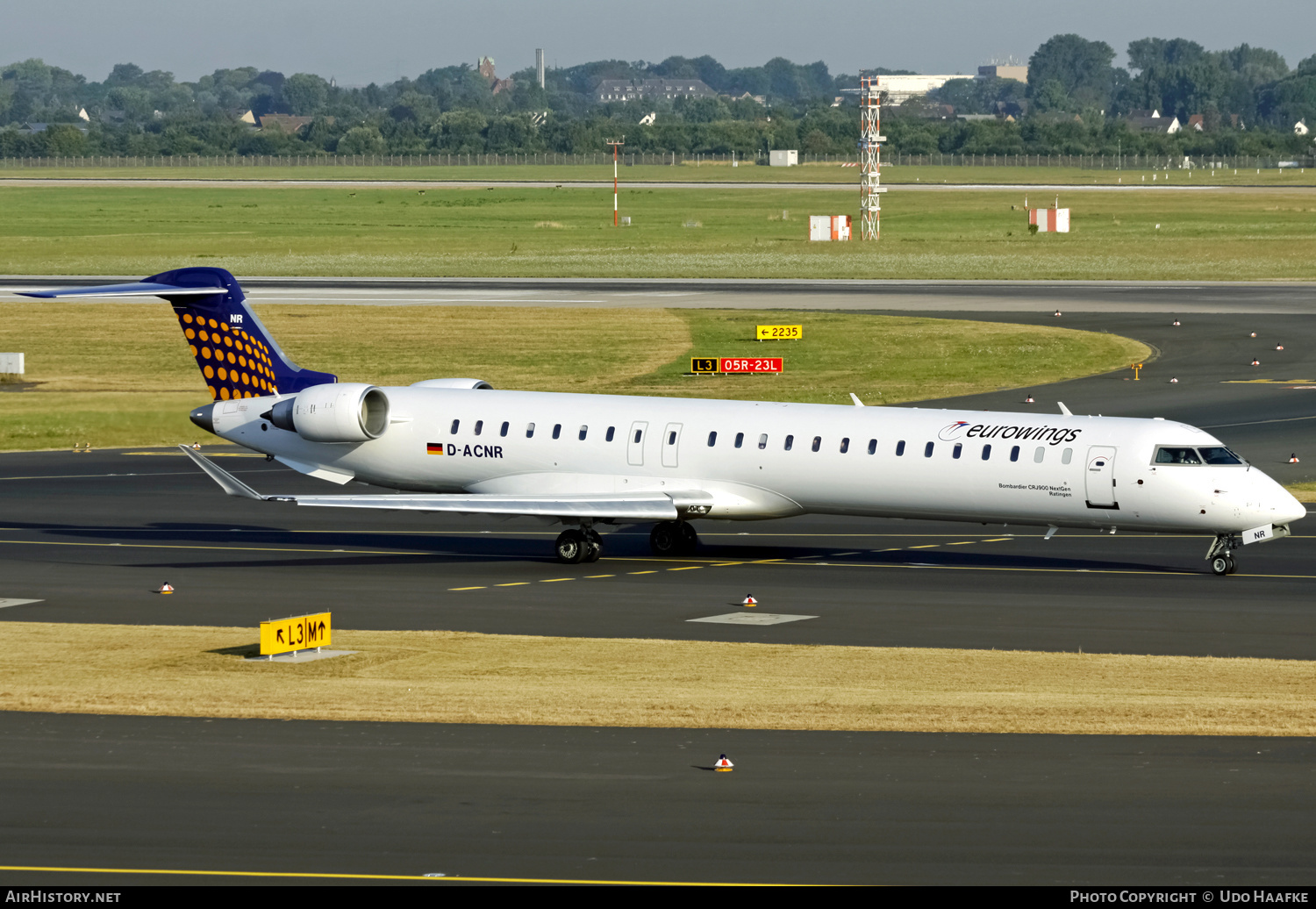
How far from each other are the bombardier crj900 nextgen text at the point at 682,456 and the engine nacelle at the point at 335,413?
0.04 metres

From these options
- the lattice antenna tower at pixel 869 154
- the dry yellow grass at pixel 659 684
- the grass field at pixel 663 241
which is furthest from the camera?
the lattice antenna tower at pixel 869 154

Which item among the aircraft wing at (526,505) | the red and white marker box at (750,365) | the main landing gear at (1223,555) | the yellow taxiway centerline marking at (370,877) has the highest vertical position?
the yellow taxiway centerline marking at (370,877)

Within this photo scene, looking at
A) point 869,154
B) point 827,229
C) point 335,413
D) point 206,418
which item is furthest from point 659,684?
point 827,229

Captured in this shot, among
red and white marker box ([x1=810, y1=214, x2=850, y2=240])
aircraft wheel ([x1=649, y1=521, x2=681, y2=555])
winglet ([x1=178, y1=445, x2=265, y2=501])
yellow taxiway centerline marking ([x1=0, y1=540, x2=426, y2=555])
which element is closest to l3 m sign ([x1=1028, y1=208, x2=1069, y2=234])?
red and white marker box ([x1=810, y1=214, x2=850, y2=240])

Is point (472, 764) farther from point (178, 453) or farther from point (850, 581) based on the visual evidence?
point (178, 453)

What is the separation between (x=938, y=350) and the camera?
82.9 m

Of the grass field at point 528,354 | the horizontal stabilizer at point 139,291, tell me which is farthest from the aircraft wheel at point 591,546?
the grass field at point 528,354

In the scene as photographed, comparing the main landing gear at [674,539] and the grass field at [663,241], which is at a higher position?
the grass field at [663,241]

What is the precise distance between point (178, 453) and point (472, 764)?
40.1 metres

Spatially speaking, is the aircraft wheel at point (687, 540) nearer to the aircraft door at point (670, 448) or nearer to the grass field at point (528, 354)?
the aircraft door at point (670, 448)

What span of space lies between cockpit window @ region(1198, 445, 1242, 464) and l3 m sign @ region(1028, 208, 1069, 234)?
122 metres

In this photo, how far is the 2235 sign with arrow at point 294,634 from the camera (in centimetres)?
2989

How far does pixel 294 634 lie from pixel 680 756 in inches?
355

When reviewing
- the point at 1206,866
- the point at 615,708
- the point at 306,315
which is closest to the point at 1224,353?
the point at 306,315
